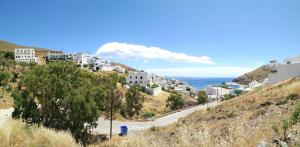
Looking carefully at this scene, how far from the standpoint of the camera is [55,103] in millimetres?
20859

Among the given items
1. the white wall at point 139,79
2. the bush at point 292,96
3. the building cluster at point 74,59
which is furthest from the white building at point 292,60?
the building cluster at point 74,59

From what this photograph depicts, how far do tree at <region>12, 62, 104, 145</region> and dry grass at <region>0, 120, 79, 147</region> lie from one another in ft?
44.0

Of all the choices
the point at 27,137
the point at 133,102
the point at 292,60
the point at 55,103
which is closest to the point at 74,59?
the point at 133,102

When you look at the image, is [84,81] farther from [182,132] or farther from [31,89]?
[182,132]

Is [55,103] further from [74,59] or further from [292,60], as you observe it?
[74,59]

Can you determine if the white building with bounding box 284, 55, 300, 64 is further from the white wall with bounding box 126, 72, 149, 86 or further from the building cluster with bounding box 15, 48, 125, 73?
the building cluster with bounding box 15, 48, 125, 73

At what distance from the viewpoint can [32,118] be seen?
19781 mm

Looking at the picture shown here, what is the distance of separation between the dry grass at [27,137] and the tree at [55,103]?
13.4 meters

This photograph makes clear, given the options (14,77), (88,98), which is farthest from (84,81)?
(14,77)

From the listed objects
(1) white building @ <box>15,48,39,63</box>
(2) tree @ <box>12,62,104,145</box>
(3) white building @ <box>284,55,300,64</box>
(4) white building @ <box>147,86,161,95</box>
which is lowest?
(4) white building @ <box>147,86,161,95</box>

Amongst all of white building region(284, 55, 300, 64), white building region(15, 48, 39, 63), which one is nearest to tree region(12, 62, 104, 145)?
white building region(284, 55, 300, 64)

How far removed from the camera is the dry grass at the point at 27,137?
6.11 meters

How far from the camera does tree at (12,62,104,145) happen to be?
20281 millimetres

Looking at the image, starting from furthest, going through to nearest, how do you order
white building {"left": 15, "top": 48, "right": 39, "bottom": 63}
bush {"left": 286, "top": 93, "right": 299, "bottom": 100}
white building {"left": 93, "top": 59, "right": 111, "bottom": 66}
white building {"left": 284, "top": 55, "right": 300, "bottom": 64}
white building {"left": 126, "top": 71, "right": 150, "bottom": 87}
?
white building {"left": 93, "top": 59, "right": 111, "bottom": 66}
white building {"left": 15, "top": 48, "right": 39, "bottom": 63}
white building {"left": 126, "top": 71, "right": 150, "bottom": 87}
white building {"left": 284, "top": 55, "right": 300, "bottom": 64}
bush {"left": 286, "top": 93, "right": 299, "bottom": 100}
